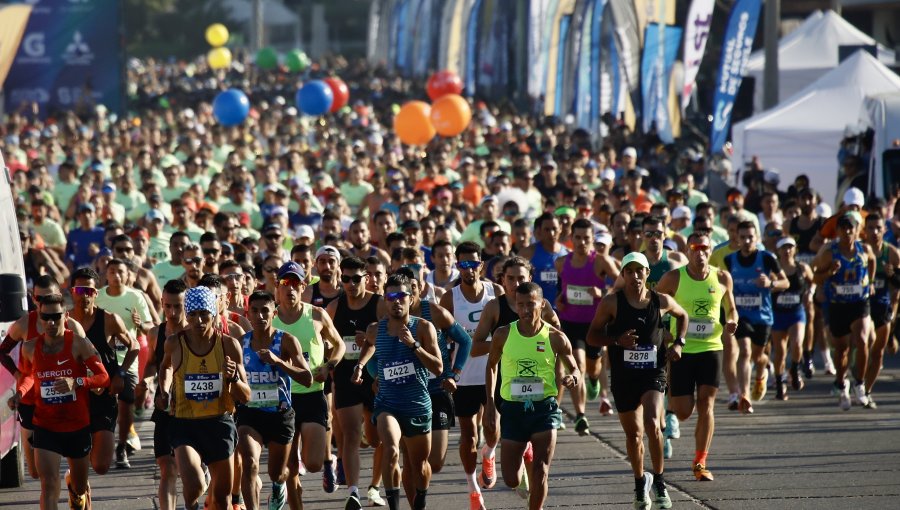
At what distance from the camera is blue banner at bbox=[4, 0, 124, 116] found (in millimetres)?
38281

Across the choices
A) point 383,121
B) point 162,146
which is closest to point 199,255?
point 162,146

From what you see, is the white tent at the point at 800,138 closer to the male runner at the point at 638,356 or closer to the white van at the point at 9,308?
the male runner at the point at 638,356

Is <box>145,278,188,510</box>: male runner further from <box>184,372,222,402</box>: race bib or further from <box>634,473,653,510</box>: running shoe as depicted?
<box>634,473,653,510</box>: running shoe

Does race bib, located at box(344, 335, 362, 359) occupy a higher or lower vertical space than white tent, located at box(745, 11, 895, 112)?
lower

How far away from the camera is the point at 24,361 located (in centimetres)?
946

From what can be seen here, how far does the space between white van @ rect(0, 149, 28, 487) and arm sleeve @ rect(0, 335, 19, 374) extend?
0.37 feet

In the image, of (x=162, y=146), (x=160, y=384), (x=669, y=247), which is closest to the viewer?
(x=160, y=384)

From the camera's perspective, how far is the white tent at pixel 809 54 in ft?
120

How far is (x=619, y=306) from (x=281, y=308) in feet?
6.80

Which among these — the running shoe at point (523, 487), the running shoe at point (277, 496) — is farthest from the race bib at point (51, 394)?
the running shoe at point (523, 487)

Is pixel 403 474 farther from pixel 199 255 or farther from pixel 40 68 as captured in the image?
pixel 40 68

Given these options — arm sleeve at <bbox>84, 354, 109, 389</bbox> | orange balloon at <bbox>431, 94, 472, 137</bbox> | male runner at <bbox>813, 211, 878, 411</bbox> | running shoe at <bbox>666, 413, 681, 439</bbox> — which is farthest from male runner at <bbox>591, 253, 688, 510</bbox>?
orange balloon at <bbox>431, 94, 472, 137</bbox>

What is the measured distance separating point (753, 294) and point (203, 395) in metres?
6.40

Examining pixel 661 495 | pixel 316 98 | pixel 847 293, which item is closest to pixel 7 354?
pixel 661 495
